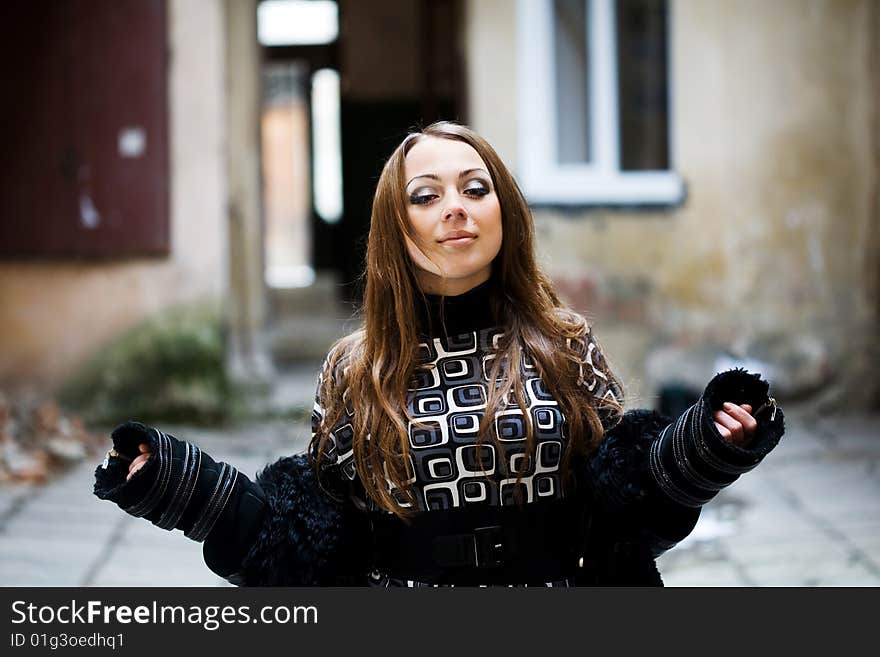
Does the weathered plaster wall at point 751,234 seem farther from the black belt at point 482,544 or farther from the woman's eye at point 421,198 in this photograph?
the black belt at point 482,544

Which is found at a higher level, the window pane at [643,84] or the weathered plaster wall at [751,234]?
the window pane at [643,84]

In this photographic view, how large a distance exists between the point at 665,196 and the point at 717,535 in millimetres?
2887

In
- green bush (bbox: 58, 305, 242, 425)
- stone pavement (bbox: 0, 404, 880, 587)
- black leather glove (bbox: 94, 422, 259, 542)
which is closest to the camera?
black leather glove (bbox: 94, 422, 259, 542)

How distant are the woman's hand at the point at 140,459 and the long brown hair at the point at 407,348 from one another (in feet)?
1.00

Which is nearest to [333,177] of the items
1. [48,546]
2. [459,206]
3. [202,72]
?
[202,72]

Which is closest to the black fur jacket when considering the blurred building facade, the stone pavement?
the stone pavement

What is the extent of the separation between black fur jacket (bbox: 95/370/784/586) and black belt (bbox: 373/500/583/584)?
8 centimetres

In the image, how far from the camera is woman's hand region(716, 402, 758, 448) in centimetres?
182

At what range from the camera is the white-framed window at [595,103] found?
286 inches

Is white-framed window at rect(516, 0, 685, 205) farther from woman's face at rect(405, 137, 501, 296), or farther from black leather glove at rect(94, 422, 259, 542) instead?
black leather glove at rect(94, 422, 259, 542)

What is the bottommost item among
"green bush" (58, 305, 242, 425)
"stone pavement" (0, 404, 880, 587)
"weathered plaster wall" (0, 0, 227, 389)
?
"stone pavement" (0, 404, 880, 587)

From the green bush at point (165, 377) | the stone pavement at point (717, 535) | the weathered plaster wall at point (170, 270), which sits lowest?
the stone pavement at point (717, 535)

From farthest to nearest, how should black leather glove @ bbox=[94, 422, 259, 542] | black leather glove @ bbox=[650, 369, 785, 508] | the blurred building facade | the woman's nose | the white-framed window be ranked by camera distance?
the white-framed window → the blurred building facade → the woman's nose → black leather glove @ bbox=[94, 422, 259, 542] → black leather glove @ bbox=[650, 369, 785, 508]

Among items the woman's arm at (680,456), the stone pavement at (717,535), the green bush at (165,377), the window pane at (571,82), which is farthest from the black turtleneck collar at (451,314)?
the window pane at (571,82)
